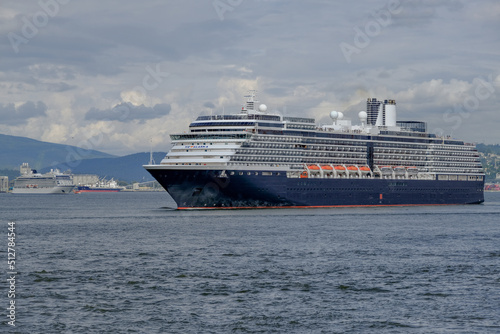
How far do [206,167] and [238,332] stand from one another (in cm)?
6794

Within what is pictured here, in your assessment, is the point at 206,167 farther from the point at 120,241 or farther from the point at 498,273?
the point at 498,273

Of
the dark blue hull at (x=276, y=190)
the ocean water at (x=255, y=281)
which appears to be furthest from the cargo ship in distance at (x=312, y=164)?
the ocean water at (x=255, y=281)

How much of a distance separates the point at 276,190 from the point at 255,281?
63.3m

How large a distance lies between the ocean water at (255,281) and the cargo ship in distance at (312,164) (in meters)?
27.2

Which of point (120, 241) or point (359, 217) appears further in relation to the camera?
point (359, 217)

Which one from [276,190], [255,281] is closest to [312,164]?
[276,190]

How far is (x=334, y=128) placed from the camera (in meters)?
127

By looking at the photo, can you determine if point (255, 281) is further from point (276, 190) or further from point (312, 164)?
point (312, 164)

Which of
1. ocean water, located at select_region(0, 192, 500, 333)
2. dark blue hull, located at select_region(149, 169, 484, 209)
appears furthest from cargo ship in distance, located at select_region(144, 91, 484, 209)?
ocean water, located at select_region(0, 192, 500, 333)

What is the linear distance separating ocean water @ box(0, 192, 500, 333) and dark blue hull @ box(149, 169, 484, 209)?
2581cm

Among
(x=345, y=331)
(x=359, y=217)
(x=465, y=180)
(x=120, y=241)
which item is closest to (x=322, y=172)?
(x=359, y=217)

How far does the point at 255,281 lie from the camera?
1618 inches

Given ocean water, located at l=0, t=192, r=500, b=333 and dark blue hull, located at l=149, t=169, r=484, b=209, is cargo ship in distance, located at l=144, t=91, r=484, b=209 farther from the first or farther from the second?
ocean water, located at l=0, t=192, r=500, b=333

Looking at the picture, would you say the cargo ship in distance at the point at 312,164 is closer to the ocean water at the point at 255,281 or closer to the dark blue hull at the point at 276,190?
the dark blue hull at the point at 276,190
